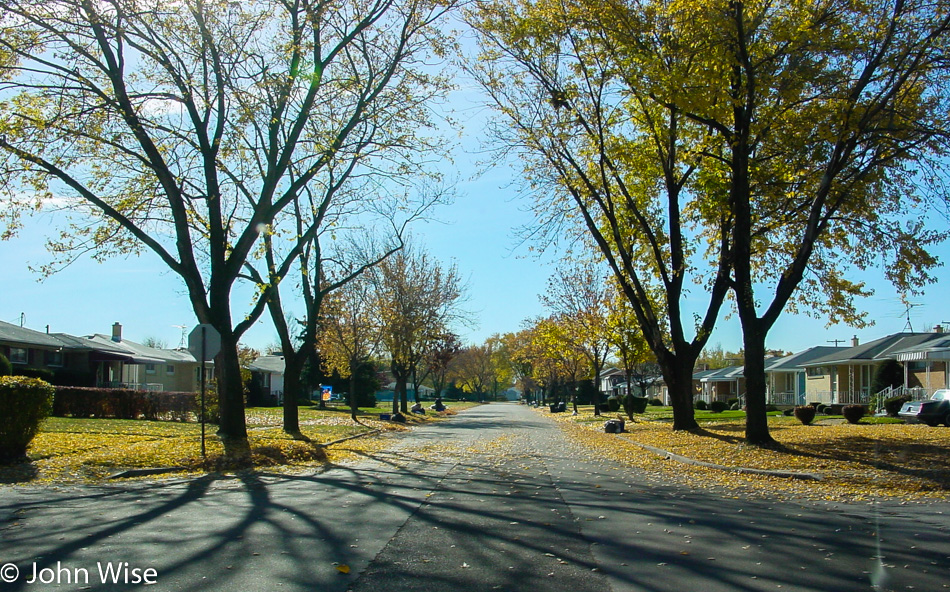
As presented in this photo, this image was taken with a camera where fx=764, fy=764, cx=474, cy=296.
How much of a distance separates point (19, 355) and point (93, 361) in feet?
18.6

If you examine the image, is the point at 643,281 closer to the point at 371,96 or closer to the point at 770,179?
the point at 770,179

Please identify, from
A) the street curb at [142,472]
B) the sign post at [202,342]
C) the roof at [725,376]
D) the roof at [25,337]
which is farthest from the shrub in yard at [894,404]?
the roof at [25,337]

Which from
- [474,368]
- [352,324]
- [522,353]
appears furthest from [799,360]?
[474,368]

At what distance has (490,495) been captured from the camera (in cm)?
1105

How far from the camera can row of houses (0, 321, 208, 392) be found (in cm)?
3938

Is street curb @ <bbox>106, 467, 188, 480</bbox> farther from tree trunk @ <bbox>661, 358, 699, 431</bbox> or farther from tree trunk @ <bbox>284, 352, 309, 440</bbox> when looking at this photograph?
tree trunk @ <bbox>661, 358, 699, 431</bbox>

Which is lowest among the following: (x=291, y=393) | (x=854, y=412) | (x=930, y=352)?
(x=854, y=412)

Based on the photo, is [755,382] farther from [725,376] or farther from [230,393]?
[725,376]

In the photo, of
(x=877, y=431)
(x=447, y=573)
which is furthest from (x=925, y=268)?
(x=447, y=573)

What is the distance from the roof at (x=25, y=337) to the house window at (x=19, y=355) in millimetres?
808

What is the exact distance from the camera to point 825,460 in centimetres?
1564

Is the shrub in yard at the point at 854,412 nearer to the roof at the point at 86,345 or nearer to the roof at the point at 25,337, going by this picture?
the roof at the point at 86,345

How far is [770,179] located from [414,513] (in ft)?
46.9

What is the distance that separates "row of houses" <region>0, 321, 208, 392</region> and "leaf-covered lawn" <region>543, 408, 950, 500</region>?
30.0 metres
